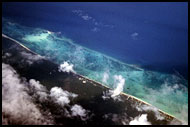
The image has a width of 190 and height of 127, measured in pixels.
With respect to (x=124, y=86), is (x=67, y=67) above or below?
above

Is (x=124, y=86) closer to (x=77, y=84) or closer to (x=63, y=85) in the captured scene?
(x=77, y=84)

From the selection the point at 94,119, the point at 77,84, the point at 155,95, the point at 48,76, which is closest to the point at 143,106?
the point at 155,95

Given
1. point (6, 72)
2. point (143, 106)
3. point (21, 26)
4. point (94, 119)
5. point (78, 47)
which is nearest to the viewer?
point (94, 119)

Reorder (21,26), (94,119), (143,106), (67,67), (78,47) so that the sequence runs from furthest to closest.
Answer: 1. (21,26)
2. (78,47)
3. (67,67)
4. (143,106)
5. (94,119)

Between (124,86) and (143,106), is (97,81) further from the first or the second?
(143,106)

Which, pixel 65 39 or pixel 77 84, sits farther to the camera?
pixel 65 39

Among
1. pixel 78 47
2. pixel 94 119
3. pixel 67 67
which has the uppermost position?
pixel 78 47
